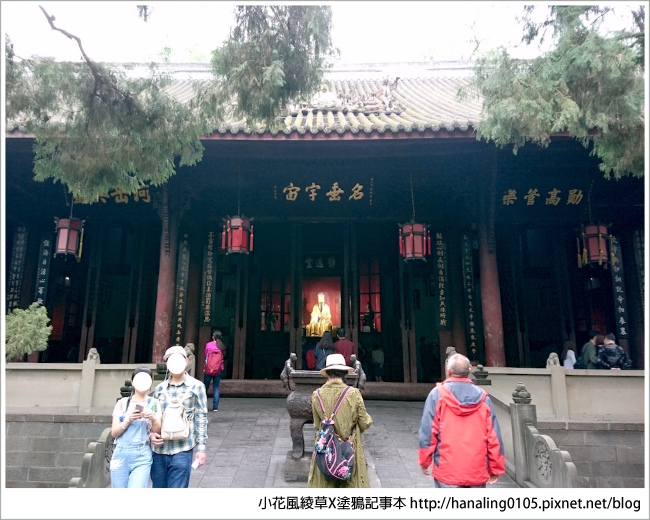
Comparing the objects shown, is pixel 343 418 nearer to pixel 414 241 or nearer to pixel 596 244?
pixel 414 241

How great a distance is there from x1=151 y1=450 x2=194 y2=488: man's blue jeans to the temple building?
450cm

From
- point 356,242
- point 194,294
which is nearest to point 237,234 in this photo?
point 194,294

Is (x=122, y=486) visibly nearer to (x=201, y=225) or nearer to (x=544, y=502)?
(x=544, y=502)

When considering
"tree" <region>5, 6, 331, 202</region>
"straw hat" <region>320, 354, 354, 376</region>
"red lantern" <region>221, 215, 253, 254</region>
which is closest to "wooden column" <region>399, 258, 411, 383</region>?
"red lantern" <region>221, 215, 253, 254</region>

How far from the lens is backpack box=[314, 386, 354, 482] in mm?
2826

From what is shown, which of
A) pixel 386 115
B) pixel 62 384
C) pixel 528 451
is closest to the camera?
pixel 528 451

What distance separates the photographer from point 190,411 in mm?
2914

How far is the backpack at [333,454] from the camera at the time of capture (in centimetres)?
283

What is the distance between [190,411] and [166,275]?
502 centimetres

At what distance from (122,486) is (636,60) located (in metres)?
4.82

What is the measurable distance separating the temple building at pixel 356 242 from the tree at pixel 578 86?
2102 mm

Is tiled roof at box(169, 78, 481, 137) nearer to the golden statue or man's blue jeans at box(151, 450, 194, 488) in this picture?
man's blue jeans at box(151, 450, 194, 488)

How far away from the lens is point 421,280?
10.4 meters

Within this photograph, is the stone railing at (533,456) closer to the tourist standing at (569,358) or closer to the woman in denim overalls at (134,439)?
the woman in denim overalls at (134,439)
